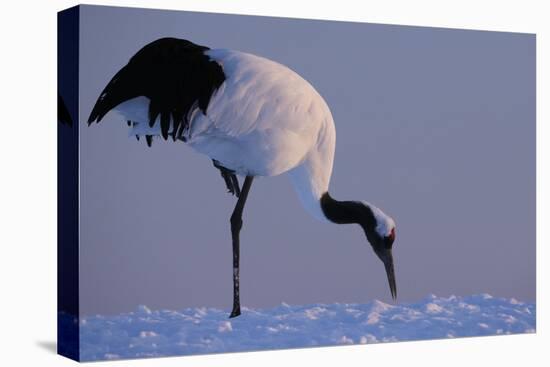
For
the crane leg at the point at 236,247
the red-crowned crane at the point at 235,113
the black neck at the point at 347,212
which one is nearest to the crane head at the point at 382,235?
the black neck at the point at 347,212

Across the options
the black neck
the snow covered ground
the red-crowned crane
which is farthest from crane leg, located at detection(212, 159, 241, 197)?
the snow covered ground

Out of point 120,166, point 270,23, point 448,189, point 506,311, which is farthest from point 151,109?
point 506,311

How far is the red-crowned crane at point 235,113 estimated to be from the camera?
8906 mm

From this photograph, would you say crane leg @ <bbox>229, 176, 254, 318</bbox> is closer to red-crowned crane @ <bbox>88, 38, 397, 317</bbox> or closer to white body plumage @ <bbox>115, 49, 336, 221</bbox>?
red-crowned crane @ <bbox>88, 38, 397, 317</bbox>

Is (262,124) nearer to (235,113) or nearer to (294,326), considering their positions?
(235,113)

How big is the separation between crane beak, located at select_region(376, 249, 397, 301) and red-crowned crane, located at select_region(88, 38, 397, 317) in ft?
1.42

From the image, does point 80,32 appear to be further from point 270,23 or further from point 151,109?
point 270,23

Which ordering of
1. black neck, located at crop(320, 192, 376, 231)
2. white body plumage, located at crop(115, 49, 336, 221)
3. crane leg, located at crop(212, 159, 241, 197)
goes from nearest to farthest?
1. white body plumage, located at crop(115, 49, 336, 221)
2. crane leg, located at crop(212, 159, 241, 197)
3. black neck, located at crop(320, 192, 376, 231)

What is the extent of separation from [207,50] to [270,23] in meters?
0.55

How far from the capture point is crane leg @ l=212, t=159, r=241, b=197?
9227mm

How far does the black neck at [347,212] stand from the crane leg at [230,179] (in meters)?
0.64

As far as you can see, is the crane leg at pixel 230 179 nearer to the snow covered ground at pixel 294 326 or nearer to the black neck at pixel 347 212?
the black neck at pixel 347 212

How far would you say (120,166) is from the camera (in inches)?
348

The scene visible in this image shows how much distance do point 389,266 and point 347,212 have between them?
524 millimetres
